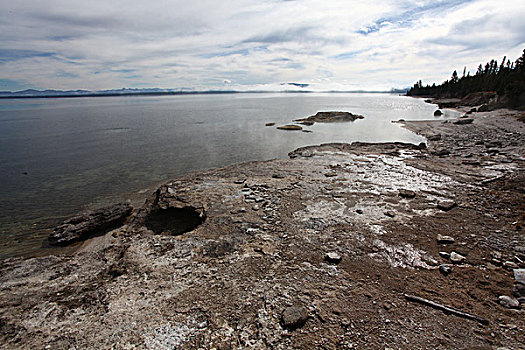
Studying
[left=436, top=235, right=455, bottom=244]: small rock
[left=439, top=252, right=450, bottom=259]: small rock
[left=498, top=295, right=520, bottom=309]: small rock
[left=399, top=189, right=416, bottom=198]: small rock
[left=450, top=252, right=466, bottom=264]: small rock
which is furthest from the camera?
[left=399, top=189, right=416, bottom=198]: small rock

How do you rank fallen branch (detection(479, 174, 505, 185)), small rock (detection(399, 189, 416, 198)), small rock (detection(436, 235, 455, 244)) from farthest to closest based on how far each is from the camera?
fallen branch (detection(479, 174, 505, 185)) → small rock (detection(399, 189, 416, 198)) → small rock (detection(436, 235, 455, 244))

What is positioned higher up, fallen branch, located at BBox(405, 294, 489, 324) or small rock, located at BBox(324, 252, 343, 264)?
small rock, located at BBox(324, 252, 343, 264)

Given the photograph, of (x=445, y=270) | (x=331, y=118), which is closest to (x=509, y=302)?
(x=445, y=270)

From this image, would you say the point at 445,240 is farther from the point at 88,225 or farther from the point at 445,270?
the point at 88,225

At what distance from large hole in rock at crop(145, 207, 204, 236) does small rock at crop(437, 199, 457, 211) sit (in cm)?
1037

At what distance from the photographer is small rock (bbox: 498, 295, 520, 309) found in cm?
546

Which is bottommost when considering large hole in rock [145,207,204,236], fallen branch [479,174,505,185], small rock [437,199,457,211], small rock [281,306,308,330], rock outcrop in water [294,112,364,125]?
large hole in rock [145,207,204,236]

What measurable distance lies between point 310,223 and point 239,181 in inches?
233

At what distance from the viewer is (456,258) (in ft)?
23.4

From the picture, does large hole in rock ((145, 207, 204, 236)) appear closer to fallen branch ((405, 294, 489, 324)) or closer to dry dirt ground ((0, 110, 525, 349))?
dry dirt ground ((0, 110, 525, 349))

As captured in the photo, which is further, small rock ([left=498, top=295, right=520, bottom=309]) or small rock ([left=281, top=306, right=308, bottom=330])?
small rock ([left=498, top=295, right=520, bottom=309])

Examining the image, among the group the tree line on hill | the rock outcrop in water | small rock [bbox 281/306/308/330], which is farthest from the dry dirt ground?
the tree line on hill

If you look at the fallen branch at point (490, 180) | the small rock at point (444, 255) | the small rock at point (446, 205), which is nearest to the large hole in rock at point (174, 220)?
the small rock at point (444, 255)

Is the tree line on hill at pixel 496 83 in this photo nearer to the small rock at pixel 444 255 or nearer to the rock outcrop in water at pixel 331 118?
the rock outcrop in water at pixel 331 118
